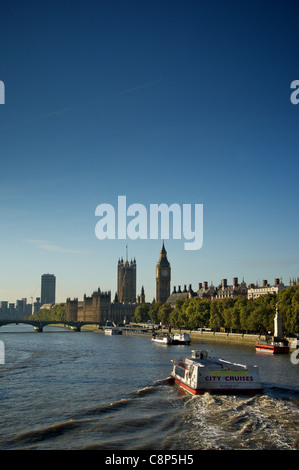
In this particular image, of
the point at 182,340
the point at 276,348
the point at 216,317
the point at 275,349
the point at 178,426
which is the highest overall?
the point at 216,317

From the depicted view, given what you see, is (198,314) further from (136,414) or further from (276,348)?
(136,414)

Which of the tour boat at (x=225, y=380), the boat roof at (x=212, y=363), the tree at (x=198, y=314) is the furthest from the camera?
the tree at (x=198, y=314)

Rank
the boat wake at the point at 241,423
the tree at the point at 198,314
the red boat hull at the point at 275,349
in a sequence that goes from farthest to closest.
A: 1. the tree at the point at 198,314
2. the red boat hull at the point at 275,349
3. the boat wake at the point at 241,423

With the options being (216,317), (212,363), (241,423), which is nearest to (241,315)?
(216,317)

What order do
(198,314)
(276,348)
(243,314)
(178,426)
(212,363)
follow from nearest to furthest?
1. (178,426)
2. (212,363)
3. (276,348)
4. (243,314)
5. (198,314)

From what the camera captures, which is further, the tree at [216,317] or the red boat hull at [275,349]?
the tree at [216,317]

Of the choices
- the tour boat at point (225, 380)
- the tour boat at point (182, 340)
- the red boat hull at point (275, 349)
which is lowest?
the tour boat at point (182, 340)

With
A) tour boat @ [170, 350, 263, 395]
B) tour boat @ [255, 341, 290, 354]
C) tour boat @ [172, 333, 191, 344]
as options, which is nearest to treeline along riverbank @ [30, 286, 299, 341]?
tour boat @ [255, 341, 290, 354]

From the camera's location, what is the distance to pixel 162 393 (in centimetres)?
3988

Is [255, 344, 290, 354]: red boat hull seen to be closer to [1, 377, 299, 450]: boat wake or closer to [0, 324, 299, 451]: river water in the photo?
[0, 324, 299, 451]: river water

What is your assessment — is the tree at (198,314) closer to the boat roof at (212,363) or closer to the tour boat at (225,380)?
the boat roof at (212,363)

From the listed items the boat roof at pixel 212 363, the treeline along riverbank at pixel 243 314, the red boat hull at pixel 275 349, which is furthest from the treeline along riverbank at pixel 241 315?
the boat roof at pixel 212 363
